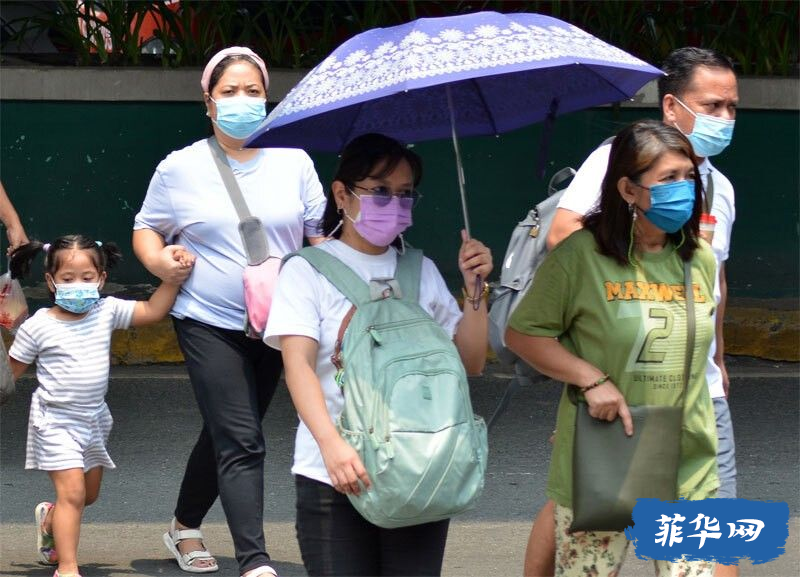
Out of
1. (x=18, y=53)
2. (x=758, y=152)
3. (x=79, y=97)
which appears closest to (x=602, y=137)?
(x=758, y=152)

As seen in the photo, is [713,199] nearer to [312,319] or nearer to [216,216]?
[312,319]

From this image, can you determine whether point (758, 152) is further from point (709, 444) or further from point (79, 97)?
point (709, 444)

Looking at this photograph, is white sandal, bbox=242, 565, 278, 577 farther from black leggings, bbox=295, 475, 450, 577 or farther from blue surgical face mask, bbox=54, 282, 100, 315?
black leggings, bbox=295, 475, 450, 577

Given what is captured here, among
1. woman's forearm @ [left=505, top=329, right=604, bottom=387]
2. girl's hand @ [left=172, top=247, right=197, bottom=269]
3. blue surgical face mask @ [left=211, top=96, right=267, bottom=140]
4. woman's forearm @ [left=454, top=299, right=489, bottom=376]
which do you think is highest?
blue surgical face mask @ [left=211, top=96, right=267, bottom=140]

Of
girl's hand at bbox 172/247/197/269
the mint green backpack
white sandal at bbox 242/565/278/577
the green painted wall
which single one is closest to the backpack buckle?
the mint green backpack

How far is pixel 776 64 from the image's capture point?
10133mm

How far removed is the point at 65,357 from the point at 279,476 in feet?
6.04

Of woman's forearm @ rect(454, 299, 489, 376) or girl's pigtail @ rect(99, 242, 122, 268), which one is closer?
woman's forearm @ rect(454, 299, 489, 376)

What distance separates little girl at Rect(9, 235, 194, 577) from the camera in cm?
502

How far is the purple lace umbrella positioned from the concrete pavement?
1942 mm

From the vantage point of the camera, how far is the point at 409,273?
3.63m

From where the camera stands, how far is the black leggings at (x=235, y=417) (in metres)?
4.79

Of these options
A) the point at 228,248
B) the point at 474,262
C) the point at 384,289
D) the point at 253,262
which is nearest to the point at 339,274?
the point at 384,289

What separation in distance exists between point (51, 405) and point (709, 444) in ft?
7.96
